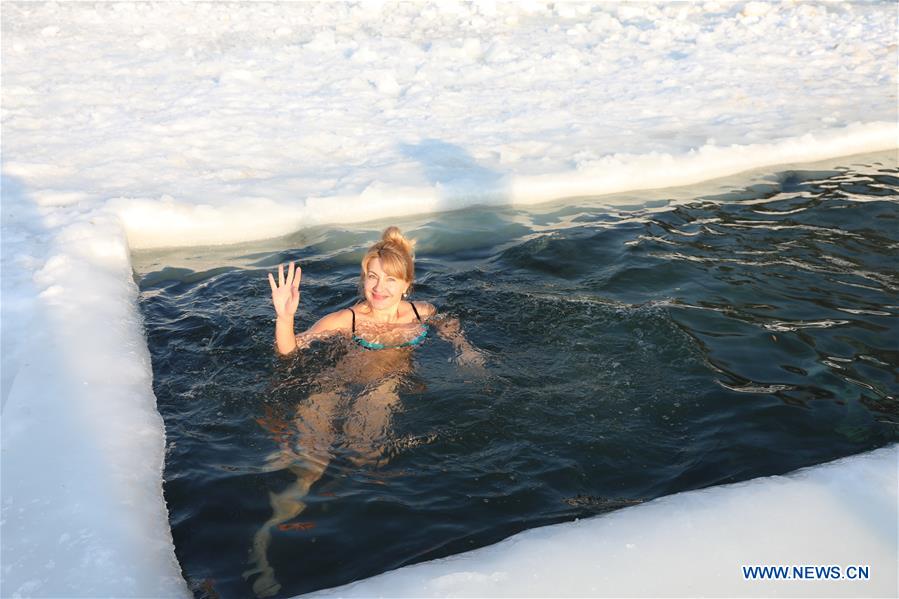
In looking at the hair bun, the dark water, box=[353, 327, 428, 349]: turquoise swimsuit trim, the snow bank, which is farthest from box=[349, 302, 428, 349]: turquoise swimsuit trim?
the snow bank

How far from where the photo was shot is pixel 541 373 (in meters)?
4.68

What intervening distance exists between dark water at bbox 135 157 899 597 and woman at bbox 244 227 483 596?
0.06 metres

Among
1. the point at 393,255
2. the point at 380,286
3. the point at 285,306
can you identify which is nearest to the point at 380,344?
the point at 380,286

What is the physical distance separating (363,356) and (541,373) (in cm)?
101

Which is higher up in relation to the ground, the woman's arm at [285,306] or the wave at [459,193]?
the wave at [459,193]

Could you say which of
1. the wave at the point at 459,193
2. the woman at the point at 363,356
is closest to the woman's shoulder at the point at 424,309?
the woman at the point at 363,356

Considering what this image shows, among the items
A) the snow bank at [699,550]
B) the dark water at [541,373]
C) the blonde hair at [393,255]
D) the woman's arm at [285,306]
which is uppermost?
the blonde hair at [393,255]

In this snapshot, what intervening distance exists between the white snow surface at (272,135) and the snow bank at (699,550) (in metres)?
0.07

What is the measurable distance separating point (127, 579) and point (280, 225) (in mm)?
4070

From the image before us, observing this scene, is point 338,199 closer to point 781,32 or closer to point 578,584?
point 578,584

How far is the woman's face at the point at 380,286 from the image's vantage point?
191 inches

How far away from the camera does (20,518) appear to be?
328cm

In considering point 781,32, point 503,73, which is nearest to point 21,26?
point 503,73

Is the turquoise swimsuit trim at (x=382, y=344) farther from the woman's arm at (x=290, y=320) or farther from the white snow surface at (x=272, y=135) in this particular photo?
the white snow surface at (x=272, y=135)
